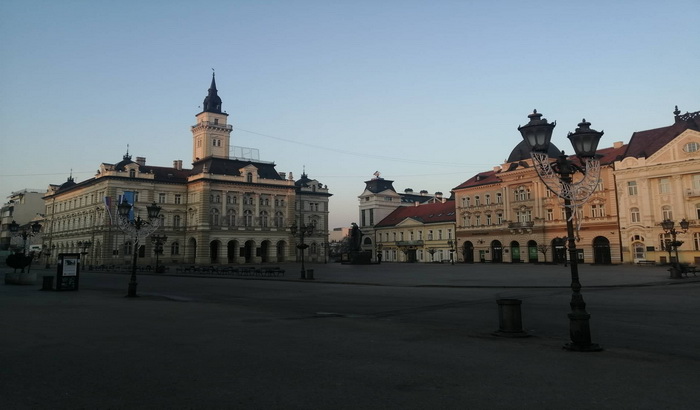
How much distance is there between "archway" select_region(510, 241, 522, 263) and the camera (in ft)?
235

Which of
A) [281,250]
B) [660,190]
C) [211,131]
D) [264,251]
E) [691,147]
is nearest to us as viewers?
[691,147]

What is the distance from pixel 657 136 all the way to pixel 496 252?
27.0 m

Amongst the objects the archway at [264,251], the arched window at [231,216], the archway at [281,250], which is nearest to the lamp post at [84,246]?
the arched window at [231,216]

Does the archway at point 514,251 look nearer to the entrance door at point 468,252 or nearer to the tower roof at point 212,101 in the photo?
the entrance door at point 468,252

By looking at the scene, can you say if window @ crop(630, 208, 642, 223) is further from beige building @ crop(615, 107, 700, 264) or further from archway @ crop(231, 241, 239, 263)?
archway @ crop(231, 241, 239, 263)

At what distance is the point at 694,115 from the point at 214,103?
78910 mm

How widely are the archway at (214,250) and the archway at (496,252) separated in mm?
45317

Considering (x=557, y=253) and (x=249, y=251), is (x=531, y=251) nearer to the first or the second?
(x=557, y=253)

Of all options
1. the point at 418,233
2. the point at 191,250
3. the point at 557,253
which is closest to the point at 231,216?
the point at 191,250

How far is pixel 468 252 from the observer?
3167 inches

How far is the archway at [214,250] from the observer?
83.0 m

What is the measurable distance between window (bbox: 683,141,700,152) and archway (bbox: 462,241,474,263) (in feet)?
110

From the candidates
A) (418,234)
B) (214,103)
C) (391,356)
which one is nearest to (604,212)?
(418,234)

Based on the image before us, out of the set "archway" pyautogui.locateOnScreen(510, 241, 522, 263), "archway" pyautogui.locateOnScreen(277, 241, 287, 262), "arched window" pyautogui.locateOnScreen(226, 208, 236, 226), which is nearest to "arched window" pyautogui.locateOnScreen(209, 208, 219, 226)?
"arched window" pyautogui.locateOnScreen(226, 208, 236, 226)
